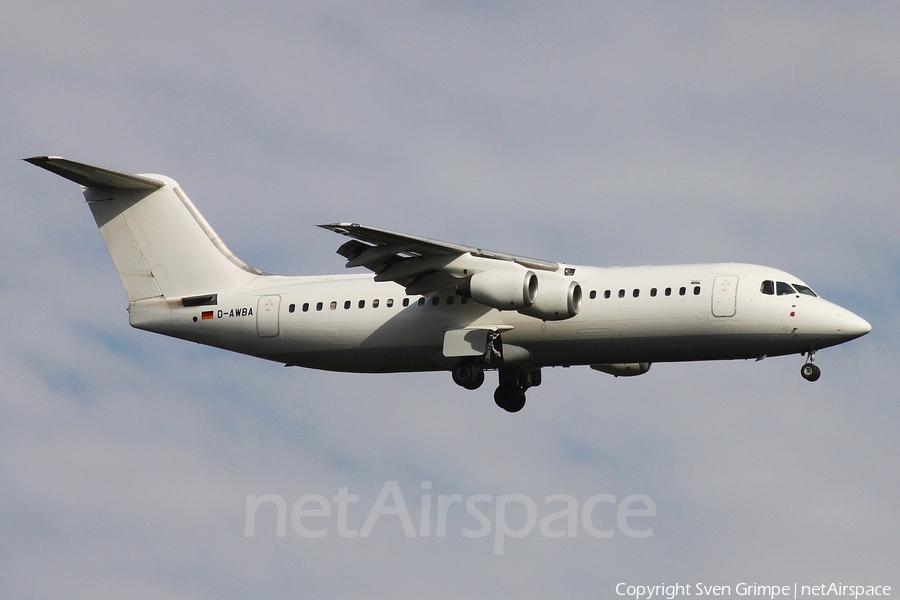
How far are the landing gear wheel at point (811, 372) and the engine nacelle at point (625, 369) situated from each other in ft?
13.5

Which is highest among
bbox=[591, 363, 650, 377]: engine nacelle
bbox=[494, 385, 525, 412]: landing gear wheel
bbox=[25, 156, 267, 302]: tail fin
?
bbox=[25, 156, 267, 302]: tail fin

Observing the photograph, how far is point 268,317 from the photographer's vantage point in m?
27.8

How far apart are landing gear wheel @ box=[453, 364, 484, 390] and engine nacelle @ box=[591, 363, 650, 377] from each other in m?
3.00

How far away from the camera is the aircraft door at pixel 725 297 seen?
25016 millimetres

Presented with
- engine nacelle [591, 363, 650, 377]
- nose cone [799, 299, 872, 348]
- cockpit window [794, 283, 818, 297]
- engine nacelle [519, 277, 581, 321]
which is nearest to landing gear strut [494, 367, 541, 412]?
engine nacelle [591, 363, 650, 377]

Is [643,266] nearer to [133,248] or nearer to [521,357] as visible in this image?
[521,357]

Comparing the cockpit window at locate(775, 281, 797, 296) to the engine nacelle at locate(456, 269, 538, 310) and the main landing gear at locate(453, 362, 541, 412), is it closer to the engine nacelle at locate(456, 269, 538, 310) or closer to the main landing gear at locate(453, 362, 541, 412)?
the engine nacelle at locate(456, 269, 538, 310)

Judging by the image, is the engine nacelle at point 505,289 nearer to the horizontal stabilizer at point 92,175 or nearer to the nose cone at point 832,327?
the nose cone at point 832,327

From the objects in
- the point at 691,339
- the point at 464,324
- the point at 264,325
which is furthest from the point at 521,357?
the point at 264,325

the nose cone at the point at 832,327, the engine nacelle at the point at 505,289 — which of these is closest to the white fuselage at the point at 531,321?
the nose cone at the point at 832,327

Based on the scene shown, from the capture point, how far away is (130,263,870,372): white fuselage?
25.0 m

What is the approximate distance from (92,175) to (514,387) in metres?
9.24

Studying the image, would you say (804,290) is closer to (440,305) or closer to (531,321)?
(531,321)

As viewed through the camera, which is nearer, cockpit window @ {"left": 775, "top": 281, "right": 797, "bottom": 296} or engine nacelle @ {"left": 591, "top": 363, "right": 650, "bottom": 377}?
cockpit window @ {"left": 775, "top": 281, "right": 797, "bottom": 296}
